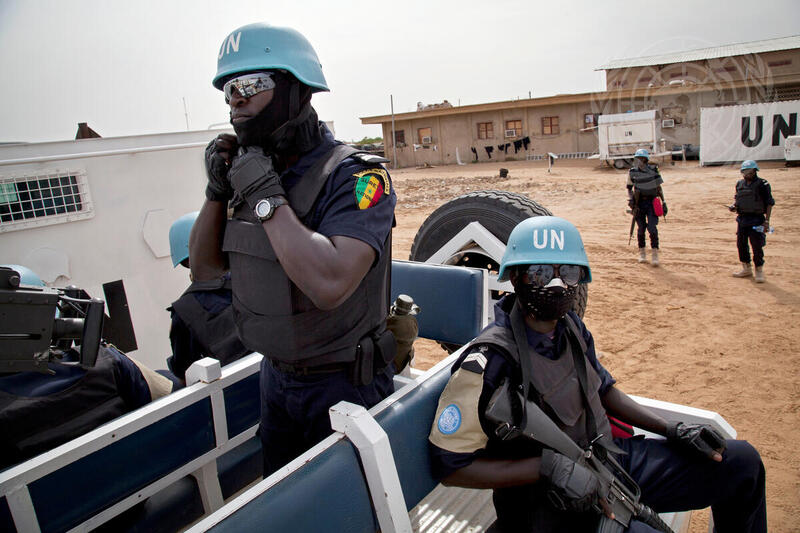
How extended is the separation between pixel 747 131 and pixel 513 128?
1266cm

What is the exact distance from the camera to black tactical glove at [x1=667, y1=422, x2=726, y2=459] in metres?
1.92

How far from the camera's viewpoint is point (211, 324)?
245cm

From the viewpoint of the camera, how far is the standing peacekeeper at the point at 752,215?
24.7 feet

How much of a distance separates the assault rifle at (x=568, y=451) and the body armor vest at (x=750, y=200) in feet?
23.9

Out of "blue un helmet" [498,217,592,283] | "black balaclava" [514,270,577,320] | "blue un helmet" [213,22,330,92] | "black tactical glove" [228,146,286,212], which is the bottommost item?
"black balaclava" [514,270,577,320]

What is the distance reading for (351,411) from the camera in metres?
1.42

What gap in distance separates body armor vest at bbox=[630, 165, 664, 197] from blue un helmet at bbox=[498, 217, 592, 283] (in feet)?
25.1

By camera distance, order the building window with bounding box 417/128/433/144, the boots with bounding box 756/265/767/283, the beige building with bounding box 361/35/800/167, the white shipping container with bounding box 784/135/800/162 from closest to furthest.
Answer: the boots with bounding box 756/265/767/283, the white shipping container with bounding box 784/135/800/162, the beige building with bounding box 361/35/800/167, the building window with bounding box 417/128/433/144

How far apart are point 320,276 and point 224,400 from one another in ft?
2.93

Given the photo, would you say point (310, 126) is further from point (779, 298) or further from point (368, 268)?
point (779, 298)

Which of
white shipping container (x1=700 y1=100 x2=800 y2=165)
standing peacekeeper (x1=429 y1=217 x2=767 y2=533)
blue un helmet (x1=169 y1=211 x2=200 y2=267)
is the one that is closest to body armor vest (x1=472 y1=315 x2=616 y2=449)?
standing peacekeeper (x1=429 y1=217 x2=767 y2=533)

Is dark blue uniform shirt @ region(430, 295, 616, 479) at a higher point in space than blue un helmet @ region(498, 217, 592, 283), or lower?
lower

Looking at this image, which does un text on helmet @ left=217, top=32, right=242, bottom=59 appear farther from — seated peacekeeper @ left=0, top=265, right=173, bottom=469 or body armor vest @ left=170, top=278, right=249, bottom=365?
body armor vest @ left=170, top=278, right=249, bottom=365

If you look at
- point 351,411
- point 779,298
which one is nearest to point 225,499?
point 351,411
